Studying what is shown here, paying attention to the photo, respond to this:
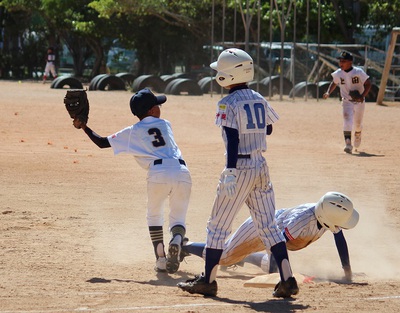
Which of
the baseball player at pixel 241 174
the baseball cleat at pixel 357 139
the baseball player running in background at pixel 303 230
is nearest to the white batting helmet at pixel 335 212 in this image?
the baseball player running in background at pixel 303 230

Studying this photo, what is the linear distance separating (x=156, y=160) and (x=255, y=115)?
1311 millimetres

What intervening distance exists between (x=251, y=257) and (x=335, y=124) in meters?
14.8

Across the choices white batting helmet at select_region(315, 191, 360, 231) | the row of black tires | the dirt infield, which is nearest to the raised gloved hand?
the dirt infield

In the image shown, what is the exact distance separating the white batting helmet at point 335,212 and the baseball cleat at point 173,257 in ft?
3.93

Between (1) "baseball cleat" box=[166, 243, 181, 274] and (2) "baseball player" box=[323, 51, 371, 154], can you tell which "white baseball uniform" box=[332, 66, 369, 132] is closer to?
(2) "baseball player" box=[323, 51, 371, 154]

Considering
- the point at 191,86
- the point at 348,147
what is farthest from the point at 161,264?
the point at 191,86

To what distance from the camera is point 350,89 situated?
16484 mm

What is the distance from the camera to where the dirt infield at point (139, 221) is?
6273mm

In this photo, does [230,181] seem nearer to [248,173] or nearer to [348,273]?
[248,173]

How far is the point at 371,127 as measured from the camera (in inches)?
856

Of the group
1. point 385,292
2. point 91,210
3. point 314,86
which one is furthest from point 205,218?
point 314,86

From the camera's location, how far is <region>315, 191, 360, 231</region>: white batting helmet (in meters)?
7.07

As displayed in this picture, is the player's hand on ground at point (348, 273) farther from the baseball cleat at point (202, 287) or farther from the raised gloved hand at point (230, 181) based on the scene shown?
the raised gloved hand at point (230, 181)

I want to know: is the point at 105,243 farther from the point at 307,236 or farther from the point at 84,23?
the point at 84,23
